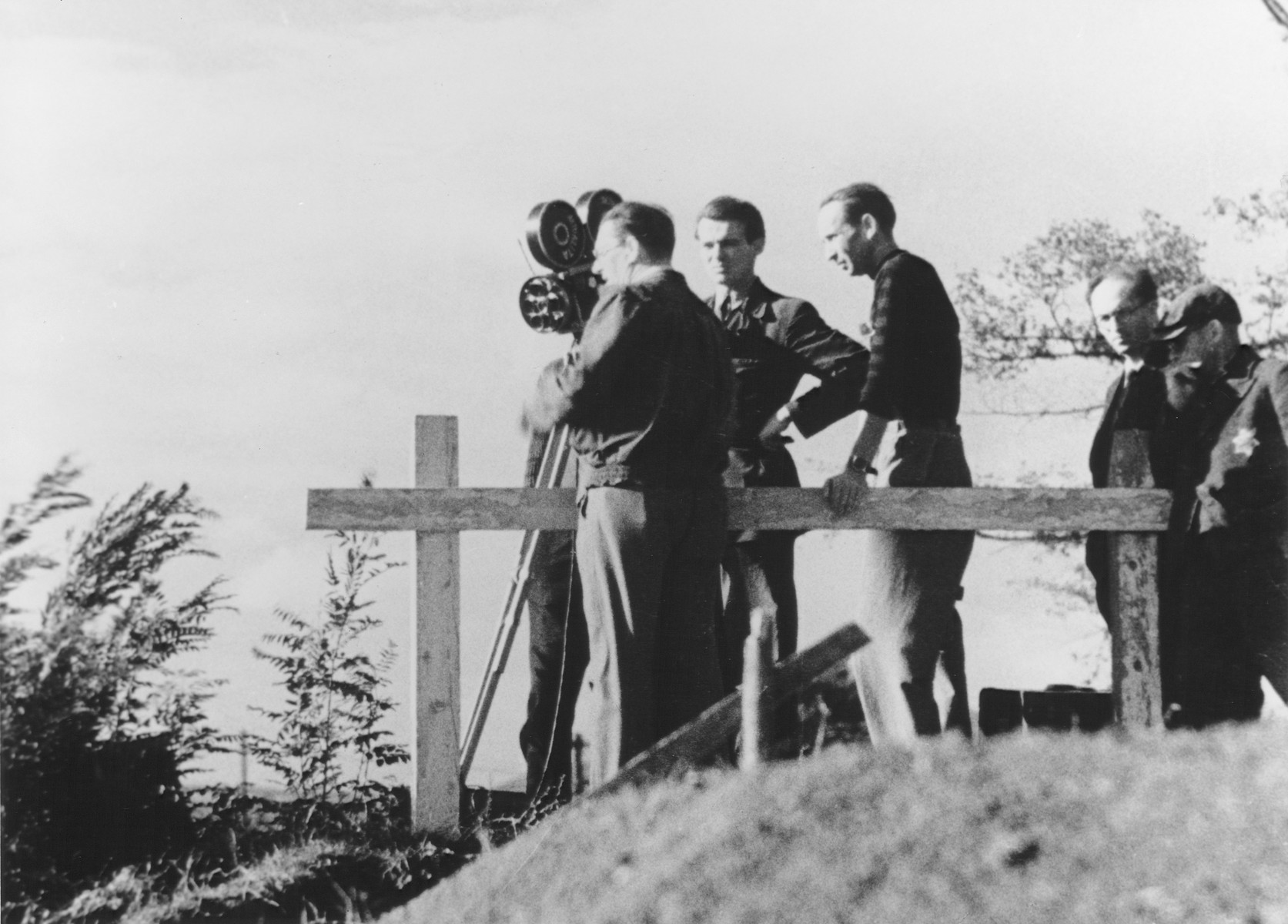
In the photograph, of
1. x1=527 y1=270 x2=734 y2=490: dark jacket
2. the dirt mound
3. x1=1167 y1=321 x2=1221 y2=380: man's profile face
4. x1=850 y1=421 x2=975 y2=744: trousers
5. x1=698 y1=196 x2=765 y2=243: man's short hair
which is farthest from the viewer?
x1=1167 y1=321 x2=1221 y2=380: man's profile face

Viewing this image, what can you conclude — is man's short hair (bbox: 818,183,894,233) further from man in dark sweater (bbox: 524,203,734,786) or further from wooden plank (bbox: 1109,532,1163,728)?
wooden plank (bbox: 1109,532,1163,728)

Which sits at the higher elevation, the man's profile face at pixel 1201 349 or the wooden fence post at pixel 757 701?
the man's profile face at pixel 1201 349

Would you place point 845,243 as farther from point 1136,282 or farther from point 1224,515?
point 1224,515

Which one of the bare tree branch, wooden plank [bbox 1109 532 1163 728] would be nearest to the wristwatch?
wooden plank [bbox 1109 532 1163 728]

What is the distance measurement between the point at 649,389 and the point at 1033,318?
433 cm

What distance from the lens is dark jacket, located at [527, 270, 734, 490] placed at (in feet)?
21.8

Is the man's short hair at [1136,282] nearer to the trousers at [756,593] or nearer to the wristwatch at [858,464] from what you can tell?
the wristwatch at [858,464]

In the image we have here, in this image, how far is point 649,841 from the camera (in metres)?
6.16

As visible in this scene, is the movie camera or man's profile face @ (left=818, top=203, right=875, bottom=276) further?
man's profile face @ (left=818, top=203, right=875, bottom=276)

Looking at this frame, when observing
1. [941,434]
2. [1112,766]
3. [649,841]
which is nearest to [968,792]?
[1112,766]

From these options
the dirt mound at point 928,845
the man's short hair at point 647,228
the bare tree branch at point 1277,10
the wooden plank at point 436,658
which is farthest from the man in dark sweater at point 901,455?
the bare tree branch at point 1277,10

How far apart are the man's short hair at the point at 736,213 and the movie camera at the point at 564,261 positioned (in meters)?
0.42

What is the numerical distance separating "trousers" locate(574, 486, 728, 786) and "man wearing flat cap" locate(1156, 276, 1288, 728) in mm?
2310

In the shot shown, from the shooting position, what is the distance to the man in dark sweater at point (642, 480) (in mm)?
6660
